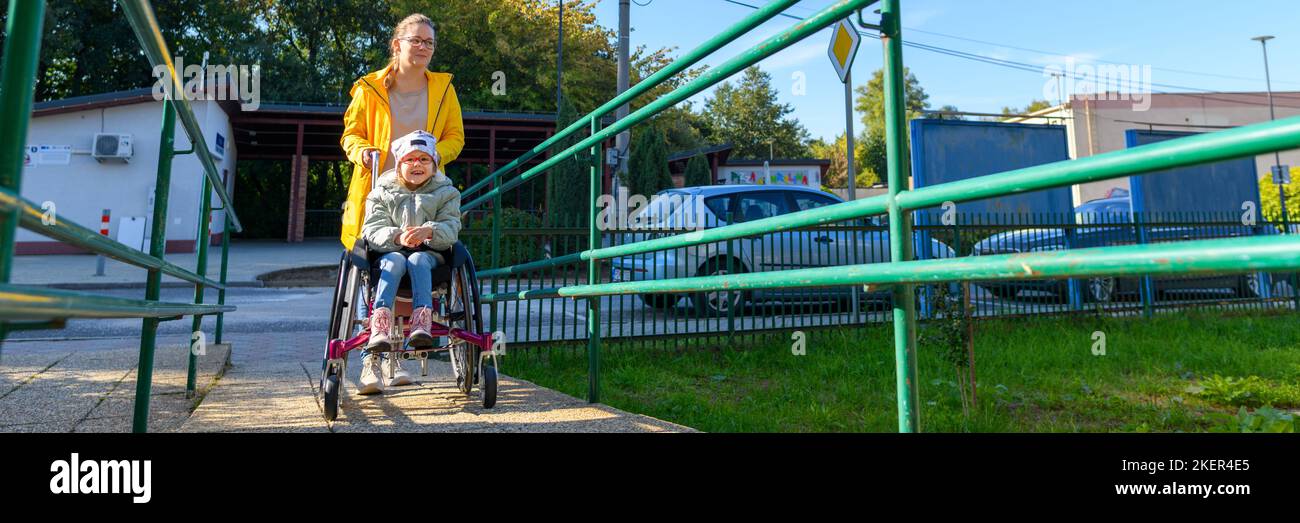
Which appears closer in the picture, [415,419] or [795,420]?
[415,419]

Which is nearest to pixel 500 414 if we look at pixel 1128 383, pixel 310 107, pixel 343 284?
pixel 343 284

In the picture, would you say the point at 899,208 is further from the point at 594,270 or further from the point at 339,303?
the point at 339,303

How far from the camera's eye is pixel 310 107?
21656 millimetres

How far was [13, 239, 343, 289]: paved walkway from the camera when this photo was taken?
1074 cm

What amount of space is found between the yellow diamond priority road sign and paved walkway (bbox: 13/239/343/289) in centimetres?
714

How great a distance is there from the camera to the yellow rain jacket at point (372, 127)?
133 inches

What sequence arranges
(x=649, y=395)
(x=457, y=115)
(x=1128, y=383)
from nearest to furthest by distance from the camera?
(x=457, y=115), (x=649, y=395), (x=1128, y=383)

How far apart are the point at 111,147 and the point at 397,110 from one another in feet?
59.5

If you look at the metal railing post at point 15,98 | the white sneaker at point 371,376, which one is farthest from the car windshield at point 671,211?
the metal railing post at point 15,98

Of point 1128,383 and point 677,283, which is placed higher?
point 677,283
